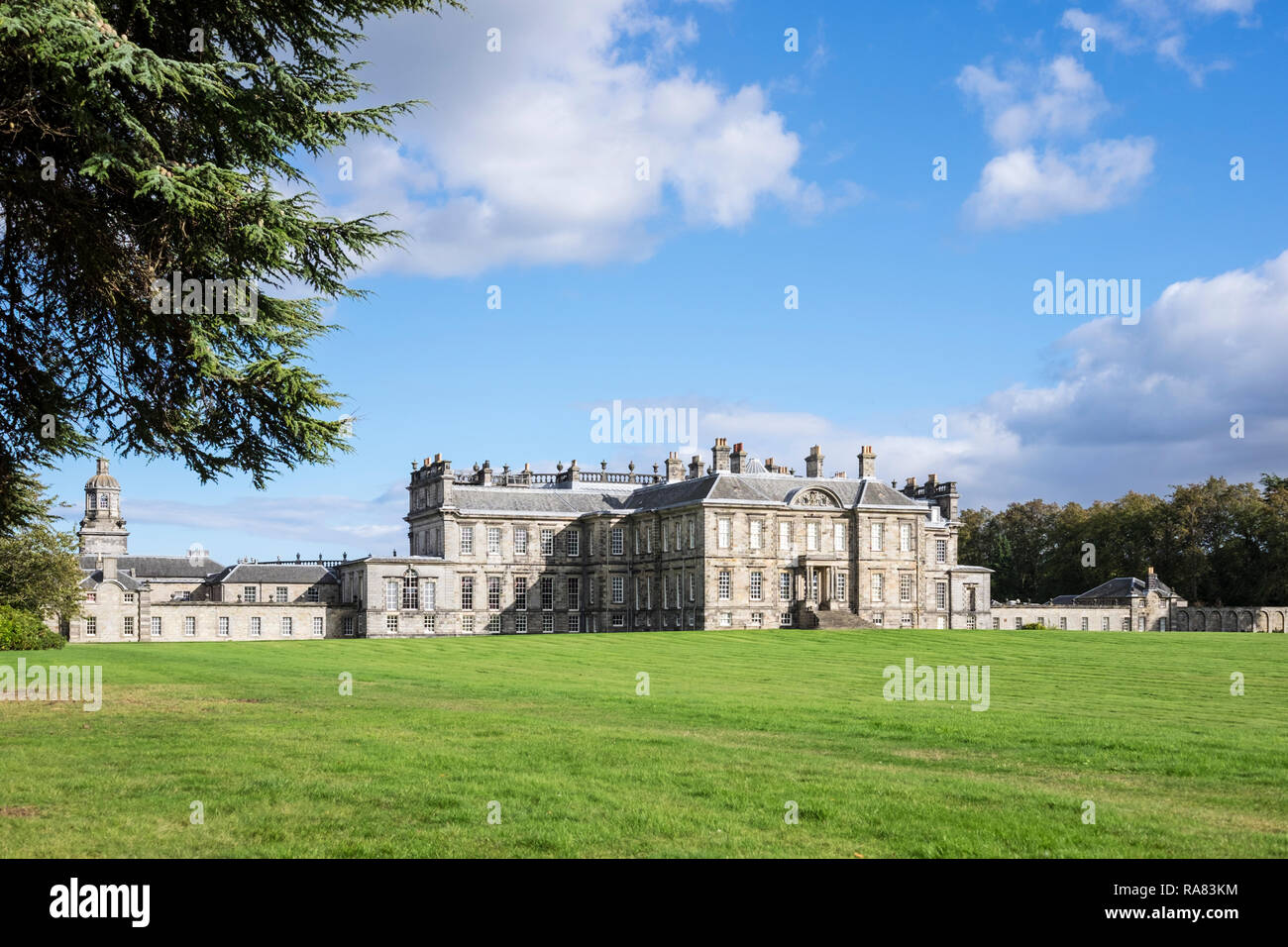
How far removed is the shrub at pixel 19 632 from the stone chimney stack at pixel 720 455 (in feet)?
120

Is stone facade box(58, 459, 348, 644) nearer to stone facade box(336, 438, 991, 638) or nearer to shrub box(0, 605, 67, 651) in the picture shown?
stone facade box(336, 438, 991, 638)

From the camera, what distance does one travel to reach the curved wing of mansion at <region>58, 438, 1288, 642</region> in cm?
6469

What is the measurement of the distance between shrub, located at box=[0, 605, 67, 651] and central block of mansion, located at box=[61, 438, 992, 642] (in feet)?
76.5

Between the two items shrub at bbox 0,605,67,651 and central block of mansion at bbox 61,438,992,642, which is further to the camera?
central block of mansion at bbox 61,438,992,642

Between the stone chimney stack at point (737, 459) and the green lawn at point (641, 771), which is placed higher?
the stone chimney stack at point (737, 459)

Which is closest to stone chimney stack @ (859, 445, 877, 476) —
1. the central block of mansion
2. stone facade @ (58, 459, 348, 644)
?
the central block of mansion

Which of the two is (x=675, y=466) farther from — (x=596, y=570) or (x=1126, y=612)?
(x=1126, y=612)

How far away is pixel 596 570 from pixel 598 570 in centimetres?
18

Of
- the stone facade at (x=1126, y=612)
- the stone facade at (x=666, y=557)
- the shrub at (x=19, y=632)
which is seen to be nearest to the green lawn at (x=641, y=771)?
the shrub at (x=19, y=632)

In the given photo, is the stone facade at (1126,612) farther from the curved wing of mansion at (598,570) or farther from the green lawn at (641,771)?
the green lawn at (641,771)

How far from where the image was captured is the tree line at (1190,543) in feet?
267

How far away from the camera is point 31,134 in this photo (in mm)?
11570
